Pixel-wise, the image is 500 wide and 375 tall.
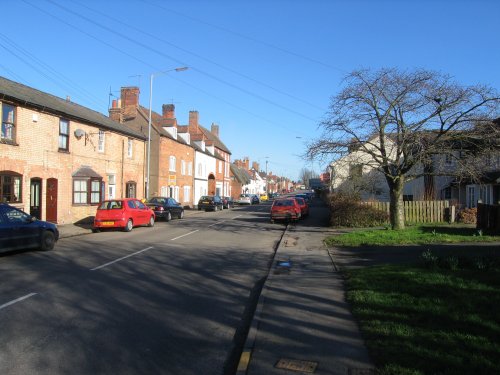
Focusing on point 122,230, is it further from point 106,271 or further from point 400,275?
point 400,275

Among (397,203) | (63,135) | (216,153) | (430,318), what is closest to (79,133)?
(63,135)

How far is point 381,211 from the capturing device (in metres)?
23.0

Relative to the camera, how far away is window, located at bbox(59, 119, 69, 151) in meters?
22.9

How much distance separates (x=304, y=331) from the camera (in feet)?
19.1

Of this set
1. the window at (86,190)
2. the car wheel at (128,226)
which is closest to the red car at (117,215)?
the car wheel at (128,226)

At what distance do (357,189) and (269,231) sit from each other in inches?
323

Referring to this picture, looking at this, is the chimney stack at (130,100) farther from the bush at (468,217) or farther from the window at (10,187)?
the bush at (468,217)

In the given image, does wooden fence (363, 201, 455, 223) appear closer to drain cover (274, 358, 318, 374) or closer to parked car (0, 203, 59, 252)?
parked car (0, 203, 59, 252)

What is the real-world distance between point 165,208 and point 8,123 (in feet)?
35.9

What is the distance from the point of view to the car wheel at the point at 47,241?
1361 cm

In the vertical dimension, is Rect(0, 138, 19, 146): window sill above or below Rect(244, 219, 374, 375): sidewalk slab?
above

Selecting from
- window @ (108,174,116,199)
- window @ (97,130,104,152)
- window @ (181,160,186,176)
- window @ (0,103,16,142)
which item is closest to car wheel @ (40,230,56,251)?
window @ (0,103,16,142)

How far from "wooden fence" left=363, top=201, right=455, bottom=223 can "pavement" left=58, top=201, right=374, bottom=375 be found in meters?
14.4

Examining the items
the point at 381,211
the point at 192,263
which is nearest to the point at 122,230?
the point at 192,263
